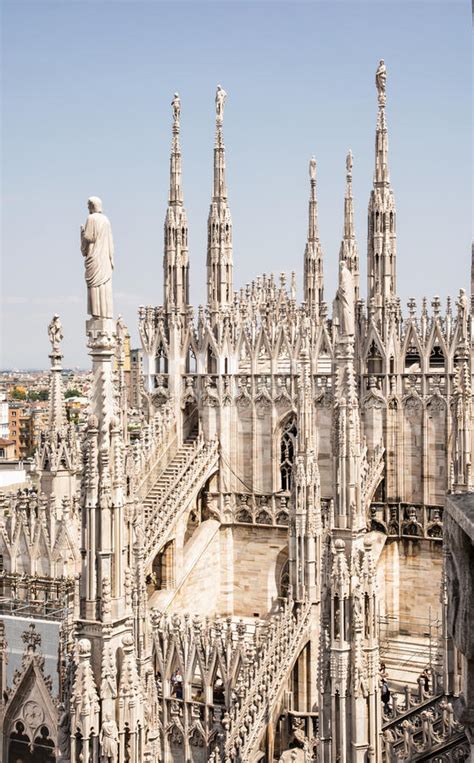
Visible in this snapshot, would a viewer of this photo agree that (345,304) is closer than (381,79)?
Yes

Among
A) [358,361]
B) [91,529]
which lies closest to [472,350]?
[358,361]

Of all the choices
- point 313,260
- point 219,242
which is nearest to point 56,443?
point 219,242

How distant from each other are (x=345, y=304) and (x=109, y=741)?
6584 millimetres

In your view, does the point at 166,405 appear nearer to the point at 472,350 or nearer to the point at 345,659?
the point at 472,350

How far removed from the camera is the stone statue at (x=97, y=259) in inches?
300

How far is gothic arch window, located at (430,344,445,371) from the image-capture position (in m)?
24.0

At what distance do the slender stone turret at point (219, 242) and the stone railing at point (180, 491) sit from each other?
4045 millimetres

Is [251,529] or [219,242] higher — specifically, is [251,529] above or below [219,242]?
below

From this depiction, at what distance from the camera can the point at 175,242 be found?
88.8 feet

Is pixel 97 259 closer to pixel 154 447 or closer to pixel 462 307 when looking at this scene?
pixel 462 307

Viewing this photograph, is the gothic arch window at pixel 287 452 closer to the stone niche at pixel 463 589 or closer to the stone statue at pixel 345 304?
the stone statue at pixel 345 304

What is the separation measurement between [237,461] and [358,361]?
4.37 metres

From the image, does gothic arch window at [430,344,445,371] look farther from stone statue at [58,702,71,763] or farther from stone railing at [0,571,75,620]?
stone statue at [58,702,71,763]

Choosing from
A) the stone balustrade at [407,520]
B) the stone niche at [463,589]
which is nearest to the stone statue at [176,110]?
the stone balustrade at [407,520]
